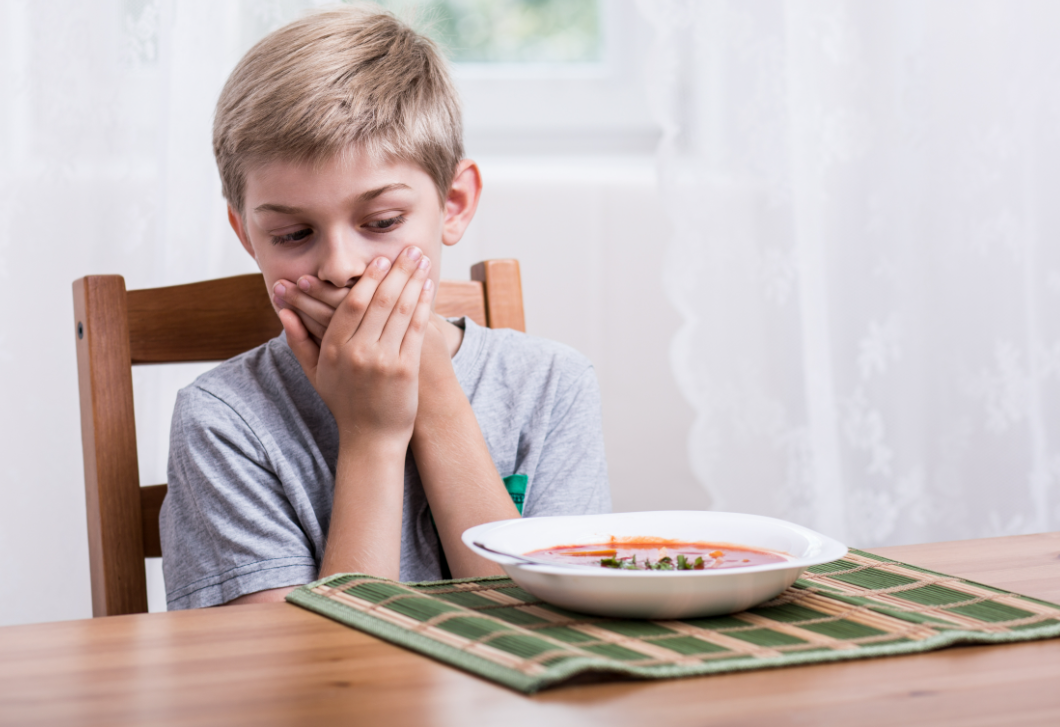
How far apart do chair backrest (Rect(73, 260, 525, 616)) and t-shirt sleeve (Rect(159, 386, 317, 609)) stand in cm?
4

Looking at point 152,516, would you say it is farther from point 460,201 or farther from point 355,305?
point 460,201

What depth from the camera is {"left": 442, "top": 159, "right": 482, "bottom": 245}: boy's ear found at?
109cm

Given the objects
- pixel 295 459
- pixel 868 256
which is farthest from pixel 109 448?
pixel 868 256

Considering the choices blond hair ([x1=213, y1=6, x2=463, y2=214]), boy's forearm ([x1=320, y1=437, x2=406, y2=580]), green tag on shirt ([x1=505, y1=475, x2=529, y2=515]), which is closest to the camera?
boy's forearm ([x1=320, y1=437, x2=406, y2=580])

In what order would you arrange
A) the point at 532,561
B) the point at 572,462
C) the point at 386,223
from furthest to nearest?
the point at 572,462
the point at 386,223
the point at 532,561

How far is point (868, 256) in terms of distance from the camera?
1.74 m

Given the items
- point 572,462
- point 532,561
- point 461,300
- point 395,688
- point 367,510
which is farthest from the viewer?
point 461,300

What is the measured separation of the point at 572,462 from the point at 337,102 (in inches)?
17.3

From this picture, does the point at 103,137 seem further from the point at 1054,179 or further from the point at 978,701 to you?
the point at 1054,179

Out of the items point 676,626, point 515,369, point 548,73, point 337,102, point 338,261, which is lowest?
point 676,626

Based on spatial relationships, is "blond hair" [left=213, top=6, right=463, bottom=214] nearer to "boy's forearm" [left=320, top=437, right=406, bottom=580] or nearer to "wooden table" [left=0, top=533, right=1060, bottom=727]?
"boy's forearm" [left=320, top=437, right=406, bottom=580]

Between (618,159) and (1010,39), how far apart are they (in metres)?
0.73

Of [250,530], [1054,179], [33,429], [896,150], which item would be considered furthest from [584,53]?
[250,530]

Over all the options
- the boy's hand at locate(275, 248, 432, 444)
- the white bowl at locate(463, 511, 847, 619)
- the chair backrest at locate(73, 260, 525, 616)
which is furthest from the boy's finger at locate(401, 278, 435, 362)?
the white bowl at locate(463, 511, 847, 619)
